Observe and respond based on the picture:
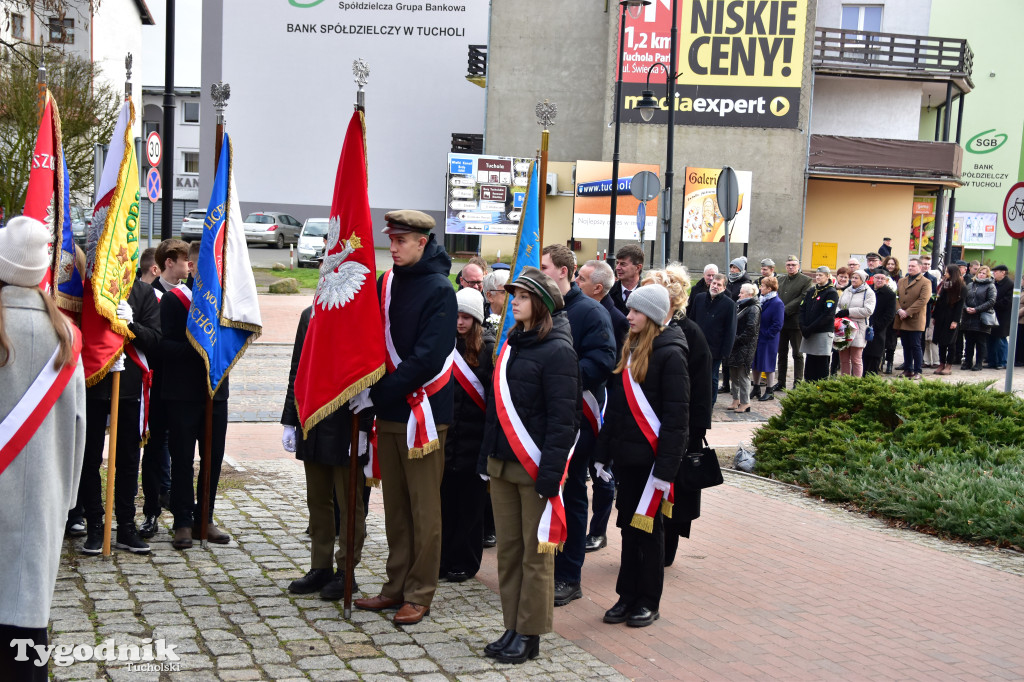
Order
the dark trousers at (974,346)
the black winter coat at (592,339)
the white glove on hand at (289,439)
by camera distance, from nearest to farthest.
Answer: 1. the white glove on hand at (289,439)
2. the black winter coat at (592,339)
3. the dark trousers at (974,346)

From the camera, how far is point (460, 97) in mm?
51375

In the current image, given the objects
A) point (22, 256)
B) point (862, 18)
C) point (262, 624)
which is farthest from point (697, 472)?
point (862, 18)

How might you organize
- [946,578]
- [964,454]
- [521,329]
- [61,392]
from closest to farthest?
[61,392] < [521,329] < [946,578] < [964,454]

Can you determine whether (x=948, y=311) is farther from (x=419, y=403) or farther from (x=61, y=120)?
(x=61, y=120)

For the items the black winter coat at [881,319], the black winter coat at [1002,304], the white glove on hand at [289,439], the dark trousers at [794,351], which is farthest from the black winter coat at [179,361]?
the black winter coat at [1002,304]

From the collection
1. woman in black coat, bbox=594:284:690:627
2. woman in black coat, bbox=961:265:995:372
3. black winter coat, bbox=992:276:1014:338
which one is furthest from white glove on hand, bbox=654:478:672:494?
black winter coat, bbox=992:276:1014:338

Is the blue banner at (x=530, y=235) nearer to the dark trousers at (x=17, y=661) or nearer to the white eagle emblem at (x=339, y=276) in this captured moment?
the white eagle emblem at (x=339, y=276)

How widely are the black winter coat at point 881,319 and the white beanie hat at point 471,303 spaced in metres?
11.2

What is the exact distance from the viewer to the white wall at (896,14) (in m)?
43.0

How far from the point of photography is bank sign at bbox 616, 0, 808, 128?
3631cm

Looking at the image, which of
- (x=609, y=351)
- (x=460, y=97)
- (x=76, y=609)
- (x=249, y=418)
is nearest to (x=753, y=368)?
(x=249, y=418)

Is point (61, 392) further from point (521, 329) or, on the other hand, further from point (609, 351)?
point (609, 351)

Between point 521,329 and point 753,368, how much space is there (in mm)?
10513

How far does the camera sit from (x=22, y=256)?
384 cm
